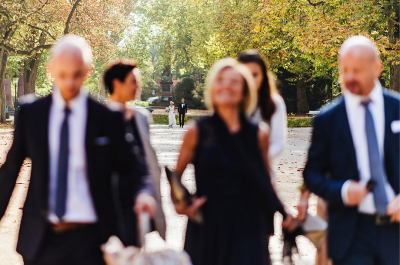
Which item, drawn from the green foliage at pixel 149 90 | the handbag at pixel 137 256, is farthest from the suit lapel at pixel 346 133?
the green foliage at pixel 149 90

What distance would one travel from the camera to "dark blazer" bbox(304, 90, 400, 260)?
10.4 ft

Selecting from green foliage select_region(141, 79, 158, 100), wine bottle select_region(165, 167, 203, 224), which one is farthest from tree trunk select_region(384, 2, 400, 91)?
green foliage select_region(141, 79, 158, 100)

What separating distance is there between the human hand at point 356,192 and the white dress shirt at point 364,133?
0.07 ft

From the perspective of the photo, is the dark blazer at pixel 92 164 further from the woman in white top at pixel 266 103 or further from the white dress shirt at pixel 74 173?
the woman in white top at pixel 266 103

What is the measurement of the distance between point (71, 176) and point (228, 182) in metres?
0.76

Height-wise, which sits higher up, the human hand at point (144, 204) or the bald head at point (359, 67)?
the bald head at point (359, 67)

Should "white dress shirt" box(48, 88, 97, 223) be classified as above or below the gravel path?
above

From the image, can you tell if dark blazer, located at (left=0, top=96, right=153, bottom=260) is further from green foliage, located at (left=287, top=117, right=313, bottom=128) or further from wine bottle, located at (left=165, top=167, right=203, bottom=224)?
green foliage, located at (left=287, top=117, right=313, bottom=128)

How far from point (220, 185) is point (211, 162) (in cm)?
12

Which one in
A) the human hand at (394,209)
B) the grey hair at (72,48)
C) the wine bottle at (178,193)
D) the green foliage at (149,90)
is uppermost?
the green foliage at (149,90)

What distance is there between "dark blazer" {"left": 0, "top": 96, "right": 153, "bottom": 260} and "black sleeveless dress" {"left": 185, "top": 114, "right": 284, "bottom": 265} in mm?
351

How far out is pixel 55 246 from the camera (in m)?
2.99

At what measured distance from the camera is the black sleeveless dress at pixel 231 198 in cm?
316

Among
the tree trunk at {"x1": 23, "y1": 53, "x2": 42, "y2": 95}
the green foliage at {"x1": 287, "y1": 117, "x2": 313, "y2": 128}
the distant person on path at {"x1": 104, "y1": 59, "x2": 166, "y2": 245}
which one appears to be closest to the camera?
the distant person on path at {"x1": 104, "y1": 59, "x2": 166, "y2": 245}
